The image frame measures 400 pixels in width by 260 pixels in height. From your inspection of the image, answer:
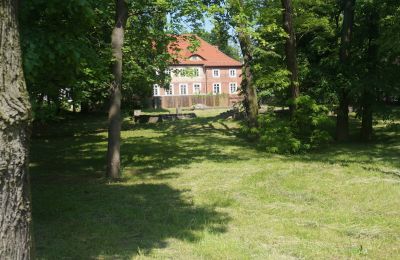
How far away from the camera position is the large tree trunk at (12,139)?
388cm

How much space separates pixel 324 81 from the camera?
19141 mm

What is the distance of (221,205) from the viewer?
9.38 meters

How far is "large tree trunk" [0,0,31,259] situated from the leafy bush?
13244 mm

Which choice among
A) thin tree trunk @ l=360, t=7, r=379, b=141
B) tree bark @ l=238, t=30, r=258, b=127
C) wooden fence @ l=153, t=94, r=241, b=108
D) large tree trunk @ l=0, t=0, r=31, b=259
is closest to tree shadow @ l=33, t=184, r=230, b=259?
large tree trunk @ l=0, t=0, r=31, b=259

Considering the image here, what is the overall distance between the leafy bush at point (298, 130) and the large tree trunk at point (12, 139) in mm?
13244

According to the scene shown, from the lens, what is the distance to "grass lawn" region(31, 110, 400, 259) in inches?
264

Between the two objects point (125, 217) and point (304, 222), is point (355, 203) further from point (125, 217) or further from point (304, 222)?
point (125, 217)

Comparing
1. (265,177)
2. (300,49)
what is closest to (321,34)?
(300,49)

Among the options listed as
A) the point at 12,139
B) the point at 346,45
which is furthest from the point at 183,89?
the point at 12,139

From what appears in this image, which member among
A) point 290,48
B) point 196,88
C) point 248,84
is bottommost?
point 248,84

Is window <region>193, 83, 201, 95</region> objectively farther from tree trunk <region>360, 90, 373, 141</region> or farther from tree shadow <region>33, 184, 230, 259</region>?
tree shadow <region>33, 184, 230, 259</region>

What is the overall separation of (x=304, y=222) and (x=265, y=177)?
432cm

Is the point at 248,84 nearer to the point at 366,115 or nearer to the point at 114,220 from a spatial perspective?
the point at 366,115

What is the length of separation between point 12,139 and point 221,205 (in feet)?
19.5
